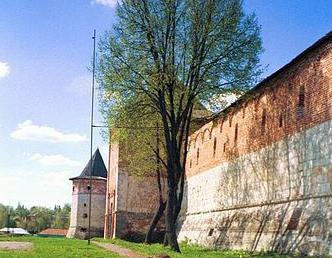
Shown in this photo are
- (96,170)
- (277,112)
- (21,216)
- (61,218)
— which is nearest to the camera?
(277,112)

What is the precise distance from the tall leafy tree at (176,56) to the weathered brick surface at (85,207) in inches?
1036

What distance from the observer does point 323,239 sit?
15.1 m

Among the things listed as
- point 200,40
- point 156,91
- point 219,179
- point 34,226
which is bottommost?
point 34,226

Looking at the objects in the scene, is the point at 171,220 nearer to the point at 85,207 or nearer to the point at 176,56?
the point at 176,56

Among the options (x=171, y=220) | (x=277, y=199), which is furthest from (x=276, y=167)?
(x=171, y=220)

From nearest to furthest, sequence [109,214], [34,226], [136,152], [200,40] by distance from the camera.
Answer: [200,40] < [136,152] < [109,214] < [34,226]

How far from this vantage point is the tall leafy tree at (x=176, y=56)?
21.4 meters

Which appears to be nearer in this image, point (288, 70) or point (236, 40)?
point (288, 70)

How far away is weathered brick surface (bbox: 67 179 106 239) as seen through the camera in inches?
1852

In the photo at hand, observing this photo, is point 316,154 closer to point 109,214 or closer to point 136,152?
point 136,152

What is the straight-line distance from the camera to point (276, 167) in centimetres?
1991

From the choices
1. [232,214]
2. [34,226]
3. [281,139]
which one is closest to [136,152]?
[232,214]

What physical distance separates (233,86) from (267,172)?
12.3 feet

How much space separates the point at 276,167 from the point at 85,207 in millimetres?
30936
